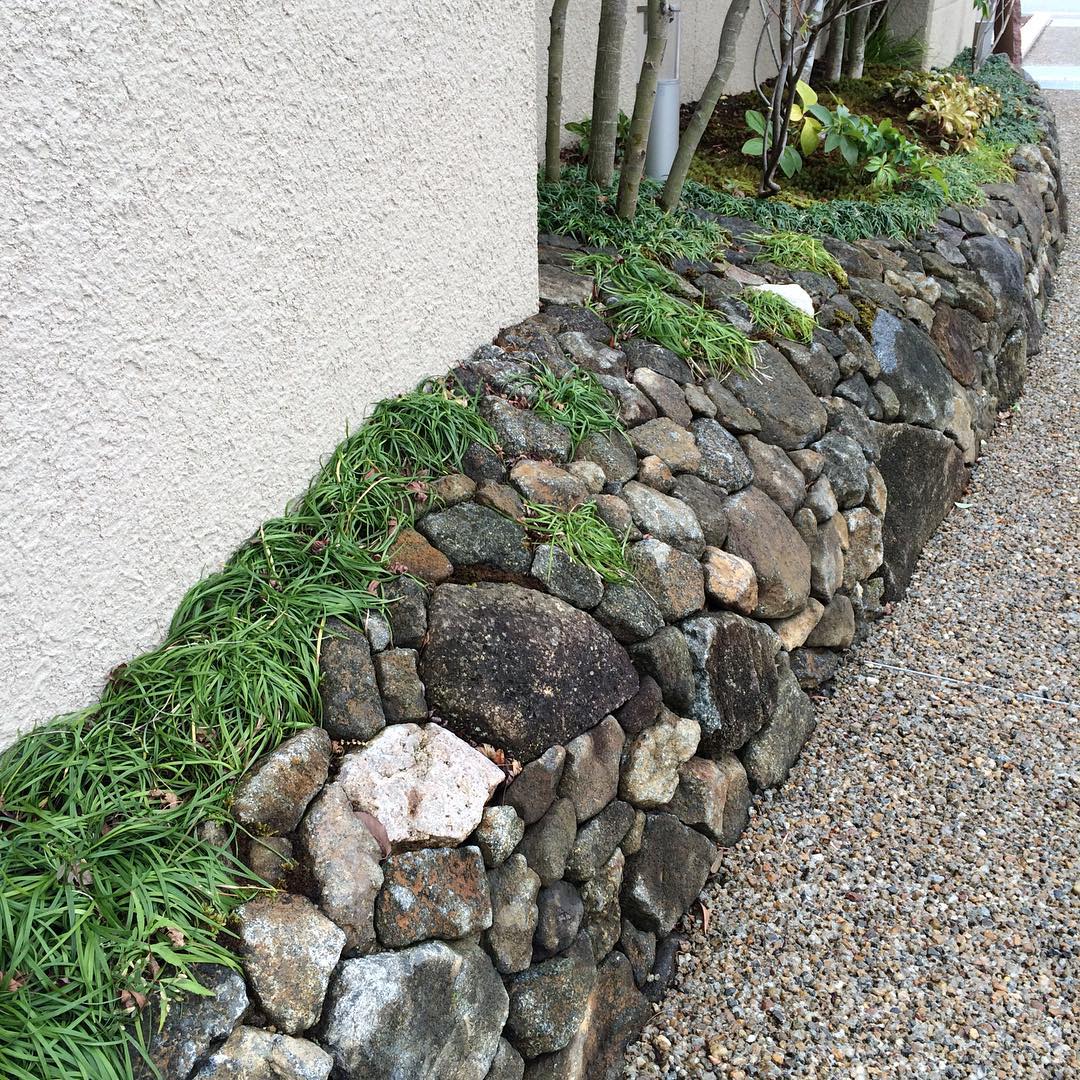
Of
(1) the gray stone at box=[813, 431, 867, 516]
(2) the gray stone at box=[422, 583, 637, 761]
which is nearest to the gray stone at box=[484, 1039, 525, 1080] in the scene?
(2) the gray stone at box=[422, 583, 637, 761]

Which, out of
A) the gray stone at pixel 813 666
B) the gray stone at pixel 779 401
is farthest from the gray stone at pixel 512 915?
the gray stone at pixel 779 401

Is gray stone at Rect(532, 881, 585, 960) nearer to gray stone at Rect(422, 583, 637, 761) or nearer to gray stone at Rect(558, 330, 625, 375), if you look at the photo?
gray stone at Rect(422, 583, 637, 761)

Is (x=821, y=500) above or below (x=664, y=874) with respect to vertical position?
above

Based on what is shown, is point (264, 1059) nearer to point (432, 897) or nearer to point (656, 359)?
point (432, 897)

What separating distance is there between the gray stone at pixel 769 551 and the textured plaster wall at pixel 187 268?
109cm

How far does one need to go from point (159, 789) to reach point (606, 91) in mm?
3385

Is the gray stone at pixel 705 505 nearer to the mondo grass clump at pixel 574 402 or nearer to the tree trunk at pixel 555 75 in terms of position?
the mondo grass clump at pixel 574 402

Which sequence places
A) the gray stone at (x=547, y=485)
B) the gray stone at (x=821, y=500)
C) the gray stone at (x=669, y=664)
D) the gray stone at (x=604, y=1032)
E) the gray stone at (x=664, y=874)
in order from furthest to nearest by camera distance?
the gray stone at (x=821, y=500), the gray stone at (x=547, y=485), the gray stone at (x=669, y=664), the gray stone at (x=664, y=874), the gray stone at (x=604, y=1032)

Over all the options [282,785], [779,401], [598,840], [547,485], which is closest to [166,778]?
[282,785]

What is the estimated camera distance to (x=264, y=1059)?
1.63m

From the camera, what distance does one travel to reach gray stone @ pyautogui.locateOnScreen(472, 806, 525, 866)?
2.08m

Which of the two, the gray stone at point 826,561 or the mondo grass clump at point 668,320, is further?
the mondo grass clump at point 668,320

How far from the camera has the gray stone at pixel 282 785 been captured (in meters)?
1.88

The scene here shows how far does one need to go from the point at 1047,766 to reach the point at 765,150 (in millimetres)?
3341
